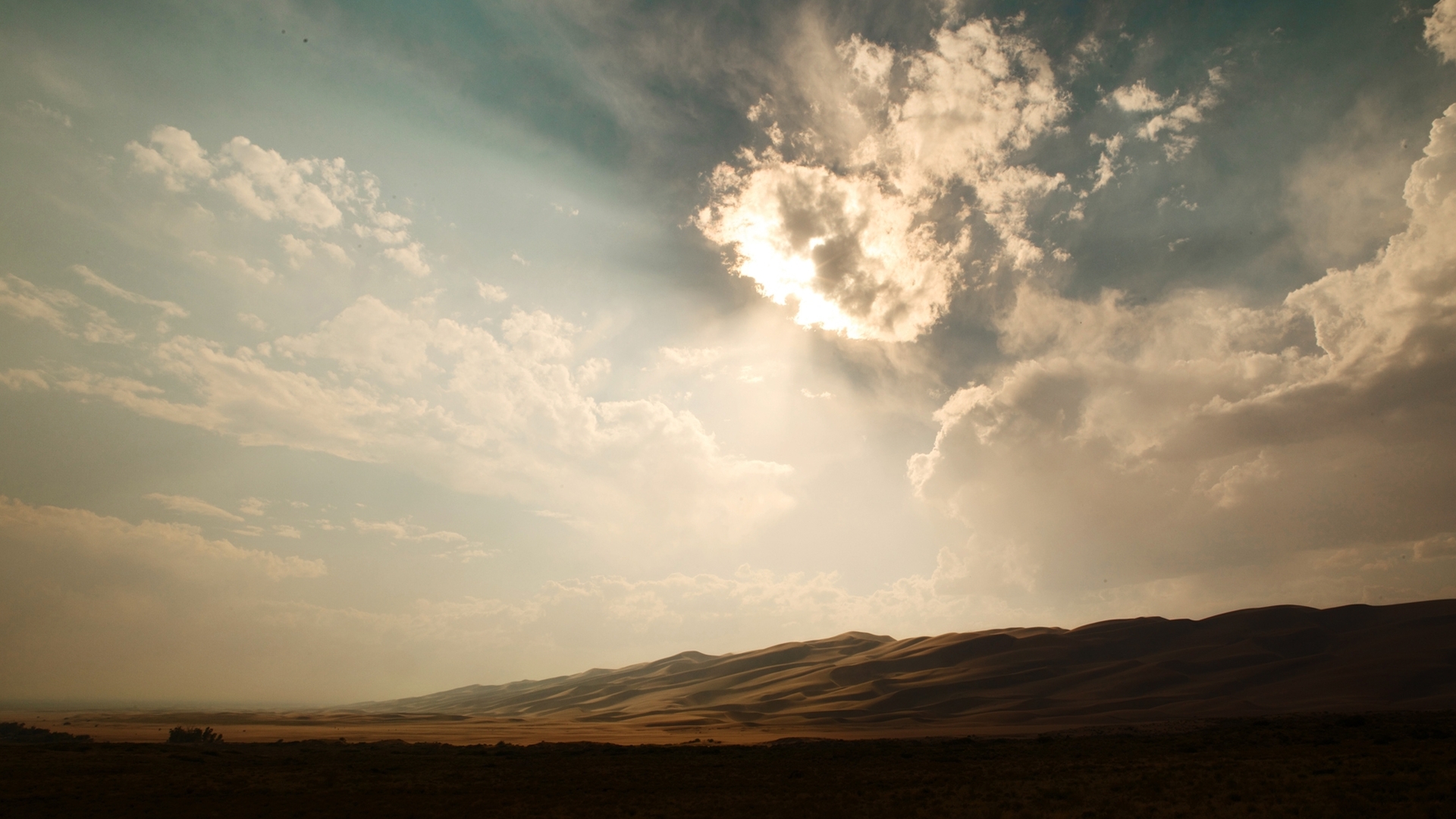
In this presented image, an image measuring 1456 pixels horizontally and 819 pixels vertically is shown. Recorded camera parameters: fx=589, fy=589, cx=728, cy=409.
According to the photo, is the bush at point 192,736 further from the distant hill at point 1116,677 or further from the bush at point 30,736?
the distant hill at point 1116,677

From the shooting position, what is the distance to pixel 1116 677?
80.4 m

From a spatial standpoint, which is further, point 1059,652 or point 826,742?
point 1059,652

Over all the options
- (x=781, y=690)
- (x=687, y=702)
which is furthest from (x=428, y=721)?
(x=781, y=690)

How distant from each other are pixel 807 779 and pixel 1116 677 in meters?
73.5

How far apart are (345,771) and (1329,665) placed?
10559 centimetres

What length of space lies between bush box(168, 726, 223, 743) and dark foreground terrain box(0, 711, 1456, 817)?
26.7 feet

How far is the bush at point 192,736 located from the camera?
45.7 meters

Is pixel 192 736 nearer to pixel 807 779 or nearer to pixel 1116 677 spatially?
pixel 807 779

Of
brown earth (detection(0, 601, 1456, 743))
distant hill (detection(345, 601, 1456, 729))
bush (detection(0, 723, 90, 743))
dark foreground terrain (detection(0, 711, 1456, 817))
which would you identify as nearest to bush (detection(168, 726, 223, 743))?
bush (detection(0, 723, 90, 743))

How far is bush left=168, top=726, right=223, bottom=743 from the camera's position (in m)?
45.7

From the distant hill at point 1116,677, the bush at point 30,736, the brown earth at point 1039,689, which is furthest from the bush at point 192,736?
the distant hill at point 1116,677

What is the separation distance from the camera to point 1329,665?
243ft

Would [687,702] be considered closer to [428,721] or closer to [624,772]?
[428,721]

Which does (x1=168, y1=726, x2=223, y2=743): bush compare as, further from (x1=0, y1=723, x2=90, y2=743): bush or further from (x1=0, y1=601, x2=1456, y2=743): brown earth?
(x1=0, y1=601, x2=1456, y2=743): brown earth
